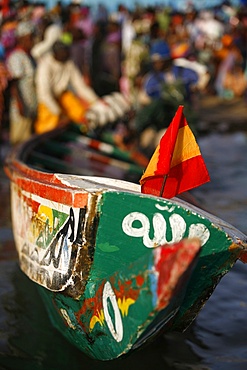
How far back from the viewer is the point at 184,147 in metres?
3.84

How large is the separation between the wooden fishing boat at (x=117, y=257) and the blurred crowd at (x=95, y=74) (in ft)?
15.8

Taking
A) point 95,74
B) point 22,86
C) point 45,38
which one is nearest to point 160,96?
point 22,86

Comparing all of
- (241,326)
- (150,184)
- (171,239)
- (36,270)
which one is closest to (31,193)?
(36,270)

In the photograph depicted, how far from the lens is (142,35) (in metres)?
16.9

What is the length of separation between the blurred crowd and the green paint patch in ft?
16.9

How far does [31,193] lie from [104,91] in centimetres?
1063

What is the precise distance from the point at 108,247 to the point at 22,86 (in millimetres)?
6598

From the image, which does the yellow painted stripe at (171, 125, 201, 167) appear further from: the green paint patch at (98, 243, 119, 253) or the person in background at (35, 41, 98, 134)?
the person in background at (35, 41, 98, 134)

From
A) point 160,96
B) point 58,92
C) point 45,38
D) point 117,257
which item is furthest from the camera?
point 45,38

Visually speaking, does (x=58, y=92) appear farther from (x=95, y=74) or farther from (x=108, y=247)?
(x=108, y=247)

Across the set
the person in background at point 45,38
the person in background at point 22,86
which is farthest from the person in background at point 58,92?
the person in background at point 45,38

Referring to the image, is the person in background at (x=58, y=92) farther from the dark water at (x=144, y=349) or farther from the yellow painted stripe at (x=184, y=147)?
the yellow painted stripe at (x=184, y=147)

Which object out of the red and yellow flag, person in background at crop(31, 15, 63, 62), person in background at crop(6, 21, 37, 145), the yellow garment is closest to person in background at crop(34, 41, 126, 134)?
the yellow garment

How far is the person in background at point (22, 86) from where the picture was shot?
995cm
